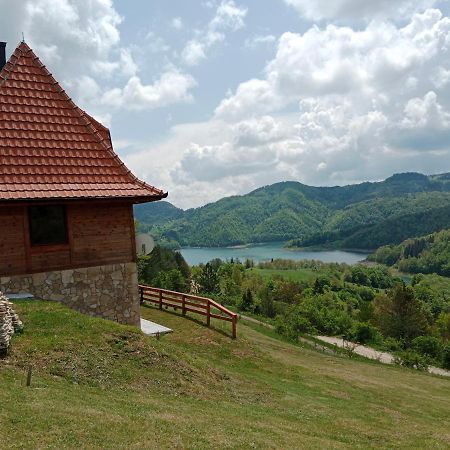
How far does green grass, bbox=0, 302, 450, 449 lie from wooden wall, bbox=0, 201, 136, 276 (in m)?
1.36

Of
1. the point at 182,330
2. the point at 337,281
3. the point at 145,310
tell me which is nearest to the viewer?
the point at 182,330

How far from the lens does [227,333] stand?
1706cm

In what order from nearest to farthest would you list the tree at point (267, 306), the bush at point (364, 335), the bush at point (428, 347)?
the bush at point (428, 347) < the bush at point (364, 335) < the tree at point (267, 306)

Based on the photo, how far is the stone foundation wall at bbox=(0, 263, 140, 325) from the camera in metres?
12.4

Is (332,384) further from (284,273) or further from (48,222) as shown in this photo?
(284,273)

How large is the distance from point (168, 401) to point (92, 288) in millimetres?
5571

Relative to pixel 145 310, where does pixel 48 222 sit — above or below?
above

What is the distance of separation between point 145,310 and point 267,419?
12.8m

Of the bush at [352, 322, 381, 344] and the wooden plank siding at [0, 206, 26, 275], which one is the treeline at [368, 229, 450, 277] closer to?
the bush at [352, 322, 381, 344]

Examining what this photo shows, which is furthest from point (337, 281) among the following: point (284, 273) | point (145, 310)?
point (145, 310)

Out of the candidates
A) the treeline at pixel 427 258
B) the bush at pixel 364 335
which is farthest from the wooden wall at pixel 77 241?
the treeline at pixel 427 258

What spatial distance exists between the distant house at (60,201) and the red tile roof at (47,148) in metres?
0.03

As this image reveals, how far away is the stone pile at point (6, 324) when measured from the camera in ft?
29.3

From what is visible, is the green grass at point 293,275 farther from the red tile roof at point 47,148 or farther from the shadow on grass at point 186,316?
the red tile roof at point 47,148
